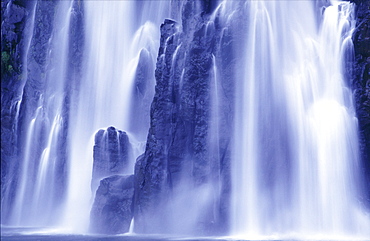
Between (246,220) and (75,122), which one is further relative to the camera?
(75,122)

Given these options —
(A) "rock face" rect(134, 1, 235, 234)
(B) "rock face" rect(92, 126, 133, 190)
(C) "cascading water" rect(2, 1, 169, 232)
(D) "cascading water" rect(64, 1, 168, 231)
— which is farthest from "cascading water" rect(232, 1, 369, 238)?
(D) "cascading water" rect(64, 1, 168, 231)

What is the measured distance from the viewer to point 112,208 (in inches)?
1094

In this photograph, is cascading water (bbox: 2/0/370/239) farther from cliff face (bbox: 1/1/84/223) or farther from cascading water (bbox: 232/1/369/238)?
cliff face (bbox: 1/1/84/223)

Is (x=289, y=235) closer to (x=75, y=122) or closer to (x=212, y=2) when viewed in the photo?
(x=212, y=2)

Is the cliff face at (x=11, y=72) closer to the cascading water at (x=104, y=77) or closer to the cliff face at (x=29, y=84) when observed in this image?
the cliff face at (x=29, y=84)

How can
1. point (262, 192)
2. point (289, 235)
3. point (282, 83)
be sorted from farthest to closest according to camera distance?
1. point (282, 83)
2. point (262, 192)
3. point (289, 235)

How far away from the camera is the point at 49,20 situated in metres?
45.3

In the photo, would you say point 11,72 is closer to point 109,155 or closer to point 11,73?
point 11,73

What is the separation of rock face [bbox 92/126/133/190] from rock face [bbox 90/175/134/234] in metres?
2.44

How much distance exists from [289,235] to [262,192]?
2.89m

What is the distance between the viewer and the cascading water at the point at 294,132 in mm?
24641

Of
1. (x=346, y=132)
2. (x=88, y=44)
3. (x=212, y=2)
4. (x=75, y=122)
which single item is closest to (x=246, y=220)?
(x=346, y=132)

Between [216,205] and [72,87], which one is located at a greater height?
[72,87]

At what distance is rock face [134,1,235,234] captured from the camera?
2619 centimetres
